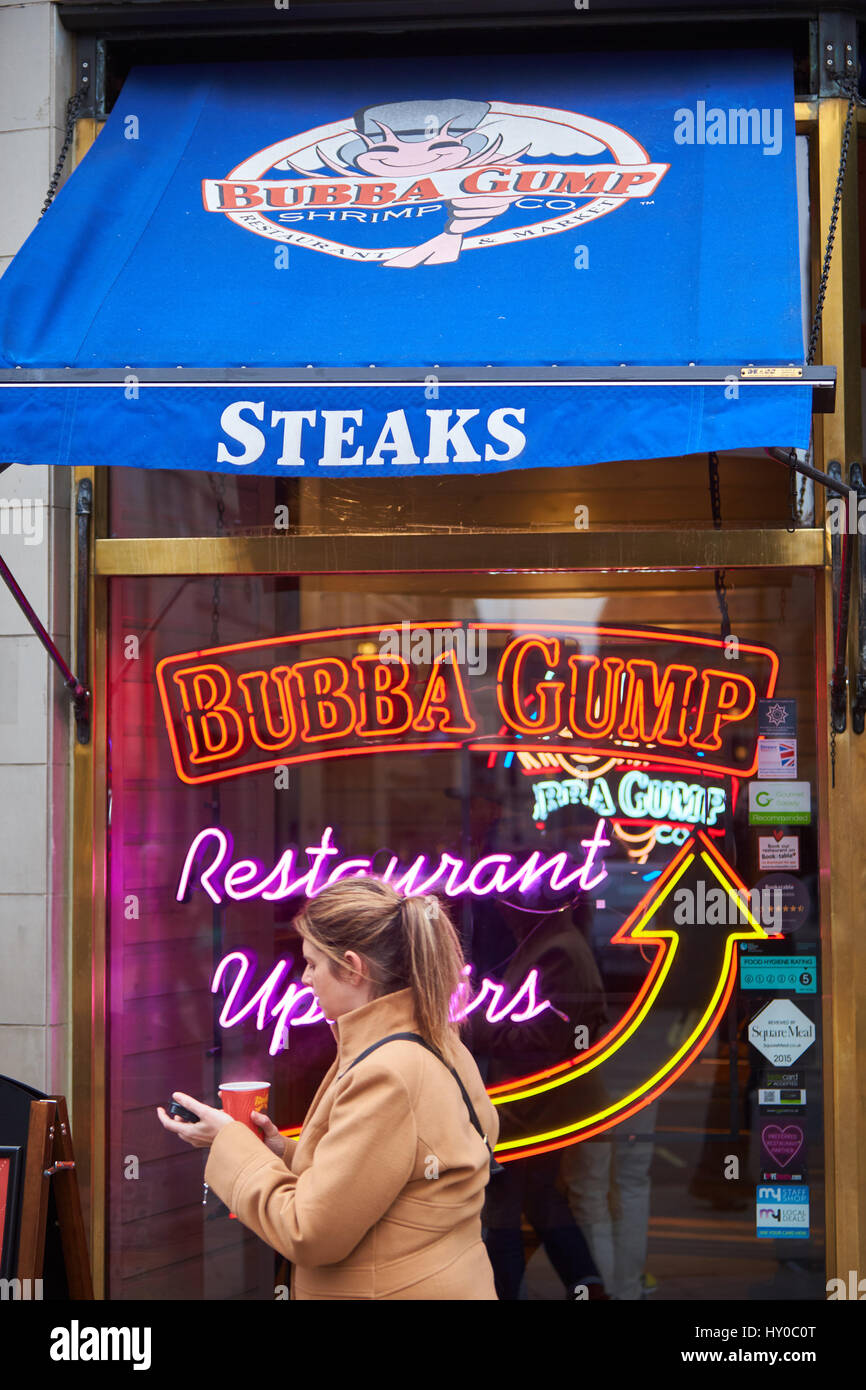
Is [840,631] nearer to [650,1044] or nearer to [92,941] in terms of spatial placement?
[650,1044]

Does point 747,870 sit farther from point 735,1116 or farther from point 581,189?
point 581,189

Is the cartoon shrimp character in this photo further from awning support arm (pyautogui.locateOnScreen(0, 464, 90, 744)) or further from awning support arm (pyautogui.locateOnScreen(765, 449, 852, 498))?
awning support arm (pyautogui.locateOnScreen(0, 464, 90, 744))

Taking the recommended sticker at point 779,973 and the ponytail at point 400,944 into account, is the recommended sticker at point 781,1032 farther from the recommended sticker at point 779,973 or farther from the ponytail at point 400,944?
the ponytail at point 400,944

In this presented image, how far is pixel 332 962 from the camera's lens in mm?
3074

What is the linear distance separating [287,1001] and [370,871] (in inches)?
23.4

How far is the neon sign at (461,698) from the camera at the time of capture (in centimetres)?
487

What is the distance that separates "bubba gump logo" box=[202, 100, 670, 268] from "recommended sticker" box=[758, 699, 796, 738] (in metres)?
1.93

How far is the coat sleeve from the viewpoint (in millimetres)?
2791

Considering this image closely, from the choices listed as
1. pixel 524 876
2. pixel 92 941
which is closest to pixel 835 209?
pixel 524 876

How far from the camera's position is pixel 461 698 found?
494 centimetres

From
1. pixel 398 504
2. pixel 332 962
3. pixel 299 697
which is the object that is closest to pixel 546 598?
pixel 398 504

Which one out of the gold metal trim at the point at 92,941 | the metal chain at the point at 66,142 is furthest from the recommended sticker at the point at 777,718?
the metal chain at the point at 66,142

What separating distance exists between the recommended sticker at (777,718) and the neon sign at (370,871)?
731 millimetres

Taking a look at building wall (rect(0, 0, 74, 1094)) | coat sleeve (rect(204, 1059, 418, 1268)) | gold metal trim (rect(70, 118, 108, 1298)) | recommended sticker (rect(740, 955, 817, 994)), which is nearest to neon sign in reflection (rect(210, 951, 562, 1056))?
gold metal trim (rect(70, 118, 108, 1298))
